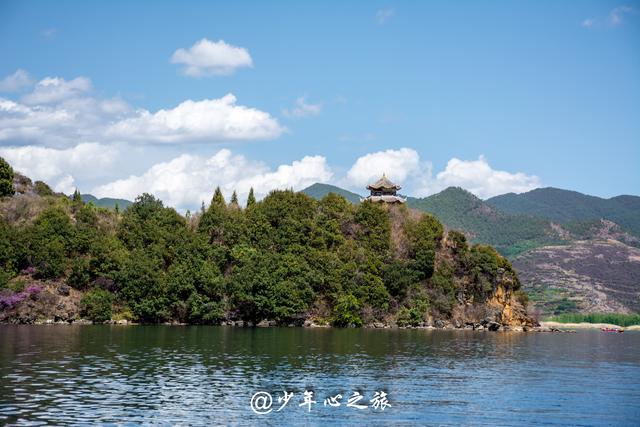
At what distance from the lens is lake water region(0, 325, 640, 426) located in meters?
27.0

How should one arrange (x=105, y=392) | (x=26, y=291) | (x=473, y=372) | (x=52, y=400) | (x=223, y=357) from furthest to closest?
(x=26, y=291), (x=223, y=357), (x=473, y=372), (x=105, y=392), (x=52, y=400)

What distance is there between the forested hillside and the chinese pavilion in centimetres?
1060

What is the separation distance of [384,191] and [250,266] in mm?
31674

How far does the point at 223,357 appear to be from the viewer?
44438 mm

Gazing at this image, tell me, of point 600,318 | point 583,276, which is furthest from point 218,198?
point 583,276

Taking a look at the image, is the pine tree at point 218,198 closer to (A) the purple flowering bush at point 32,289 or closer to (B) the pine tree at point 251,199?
(B) the pine tree at point 251,199

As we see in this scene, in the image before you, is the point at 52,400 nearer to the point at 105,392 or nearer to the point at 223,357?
the point at 105,392

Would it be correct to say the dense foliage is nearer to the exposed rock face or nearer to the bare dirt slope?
the exposed rock face

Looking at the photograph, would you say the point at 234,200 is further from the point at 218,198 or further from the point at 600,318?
the point at 600,318

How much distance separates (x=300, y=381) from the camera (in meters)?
34.9

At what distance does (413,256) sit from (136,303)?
32.3 meters

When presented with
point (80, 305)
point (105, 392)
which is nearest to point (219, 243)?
point (80, 305)

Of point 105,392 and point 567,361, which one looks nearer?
point 105,392

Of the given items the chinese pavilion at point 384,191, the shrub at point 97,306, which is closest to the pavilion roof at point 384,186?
the chinese pavilion at point 384,191
